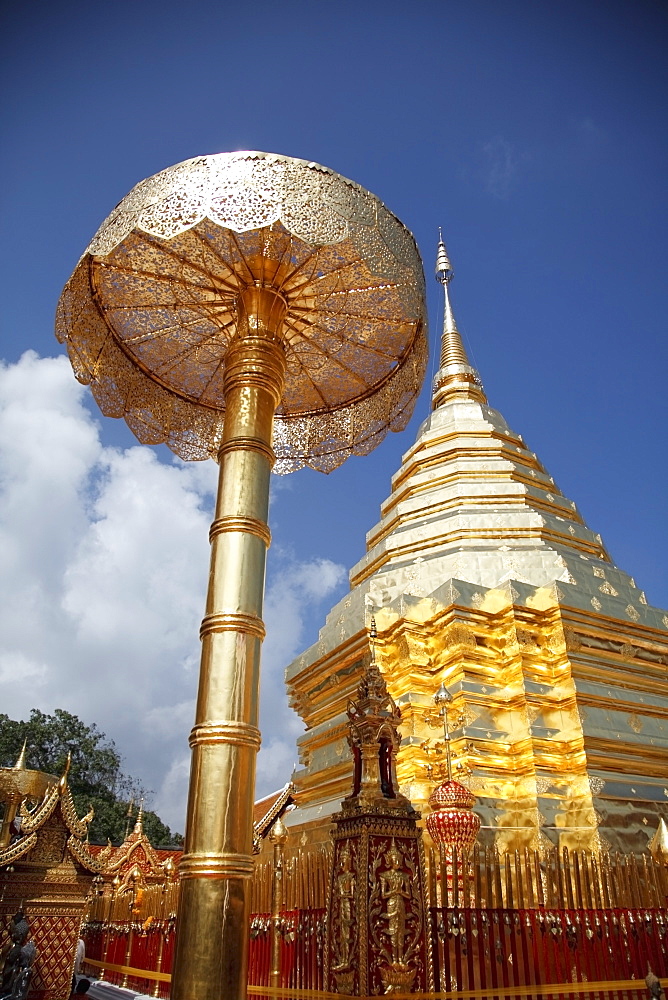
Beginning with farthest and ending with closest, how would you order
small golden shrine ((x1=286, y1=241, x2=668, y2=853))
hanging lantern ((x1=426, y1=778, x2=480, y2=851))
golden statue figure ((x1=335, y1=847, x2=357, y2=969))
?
small golden shrine ((x1=286, y1=241, x2=668, y2=853)) → hanging lantern ((x1=426, y1=778, x2=480, y2=851)) → golden statue figure ((x1=335, y1=847, x2=357, y2=969))

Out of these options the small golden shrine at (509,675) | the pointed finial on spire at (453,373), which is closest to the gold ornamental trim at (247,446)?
the small golden shrine at (509,675)

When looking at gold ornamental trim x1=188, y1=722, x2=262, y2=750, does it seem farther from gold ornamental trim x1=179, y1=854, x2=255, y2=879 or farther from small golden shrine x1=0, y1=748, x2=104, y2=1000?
small golden shrine x1=0, y1=748, x2=104, y2=1000

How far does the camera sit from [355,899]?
467 cm

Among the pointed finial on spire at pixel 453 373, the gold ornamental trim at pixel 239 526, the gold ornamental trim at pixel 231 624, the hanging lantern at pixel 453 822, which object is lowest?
the hanging lantern at pixel 453 822

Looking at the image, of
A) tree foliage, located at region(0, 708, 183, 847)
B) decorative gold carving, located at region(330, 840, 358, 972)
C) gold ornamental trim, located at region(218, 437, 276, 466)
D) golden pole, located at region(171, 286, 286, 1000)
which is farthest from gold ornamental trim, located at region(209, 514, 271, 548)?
tree foliage, located at region(0, 708, 183, 847)

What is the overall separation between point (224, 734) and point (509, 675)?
23.3ft

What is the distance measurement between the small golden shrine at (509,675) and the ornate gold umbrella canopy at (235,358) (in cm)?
415

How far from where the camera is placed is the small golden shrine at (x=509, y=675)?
31.4 feet

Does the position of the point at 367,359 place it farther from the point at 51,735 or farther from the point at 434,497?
the point at 51,735

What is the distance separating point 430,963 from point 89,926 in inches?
473

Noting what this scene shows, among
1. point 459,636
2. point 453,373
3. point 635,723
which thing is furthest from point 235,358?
point 453,373

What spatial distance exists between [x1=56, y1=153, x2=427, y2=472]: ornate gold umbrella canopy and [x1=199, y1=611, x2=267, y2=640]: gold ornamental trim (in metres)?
2.46

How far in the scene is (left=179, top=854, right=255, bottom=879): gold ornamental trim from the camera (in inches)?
166

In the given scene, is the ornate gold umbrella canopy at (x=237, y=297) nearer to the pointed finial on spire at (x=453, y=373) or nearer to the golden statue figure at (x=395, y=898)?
the golden statue figure at (x=395, y=898)
